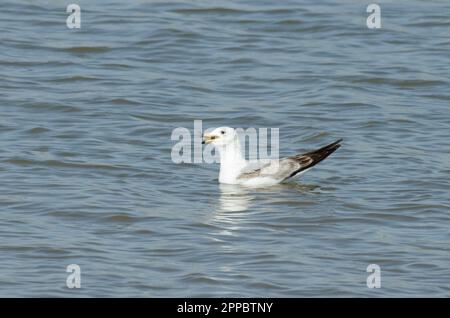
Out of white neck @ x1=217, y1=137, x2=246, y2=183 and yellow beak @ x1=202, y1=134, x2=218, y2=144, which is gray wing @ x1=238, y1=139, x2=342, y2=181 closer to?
white neck @ x1=217, y1=137, x2=246, y2=183

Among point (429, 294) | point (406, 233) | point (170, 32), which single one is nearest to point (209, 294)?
point (429, 294)

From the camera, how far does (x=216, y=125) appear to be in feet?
52.3

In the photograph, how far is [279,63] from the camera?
18953 mm

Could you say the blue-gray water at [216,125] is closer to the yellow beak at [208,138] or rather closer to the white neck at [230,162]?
the white neck at [230,162]

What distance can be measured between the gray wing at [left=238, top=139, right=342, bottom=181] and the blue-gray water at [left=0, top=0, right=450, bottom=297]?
0.66ft

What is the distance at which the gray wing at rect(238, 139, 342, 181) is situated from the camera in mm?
13844

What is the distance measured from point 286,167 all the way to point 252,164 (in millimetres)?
448

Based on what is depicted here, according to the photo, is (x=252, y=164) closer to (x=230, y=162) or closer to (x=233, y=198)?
(x=230, y=162)

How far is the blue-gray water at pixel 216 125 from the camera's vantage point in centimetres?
1075

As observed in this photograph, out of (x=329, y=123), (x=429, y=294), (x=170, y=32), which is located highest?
(x=170, y=32)

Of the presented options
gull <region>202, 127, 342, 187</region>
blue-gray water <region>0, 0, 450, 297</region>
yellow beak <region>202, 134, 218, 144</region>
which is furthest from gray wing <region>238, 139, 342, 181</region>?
yellow beak <region>202, 134, 218, 144</region>

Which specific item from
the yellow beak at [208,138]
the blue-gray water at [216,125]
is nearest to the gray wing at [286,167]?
the blue-gray water at [216,125]

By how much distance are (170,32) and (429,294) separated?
11178 millimetres

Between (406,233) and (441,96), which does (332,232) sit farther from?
(441,96)
